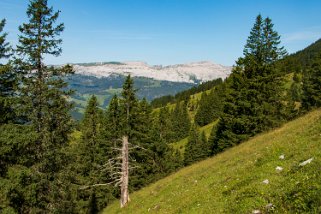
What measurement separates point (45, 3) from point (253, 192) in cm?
2397

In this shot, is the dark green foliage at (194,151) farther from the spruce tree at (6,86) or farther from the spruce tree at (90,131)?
the spruce tree at (6,86)

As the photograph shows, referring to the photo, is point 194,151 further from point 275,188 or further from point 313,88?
point 275,188

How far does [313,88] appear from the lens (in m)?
63.6

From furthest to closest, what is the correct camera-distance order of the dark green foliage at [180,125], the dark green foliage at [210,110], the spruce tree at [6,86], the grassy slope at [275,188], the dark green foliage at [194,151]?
the dark green foliage at [180,125]
the dark green foliage at [210,110]
the dark green foliage at [194,151]
the spruce tree at [6,86]
the grassy slope at [275,188]

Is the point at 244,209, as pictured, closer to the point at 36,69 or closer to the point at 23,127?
the point at 23,127

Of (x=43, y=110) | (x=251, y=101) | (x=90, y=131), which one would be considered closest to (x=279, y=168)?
A: (x=43, y=110)

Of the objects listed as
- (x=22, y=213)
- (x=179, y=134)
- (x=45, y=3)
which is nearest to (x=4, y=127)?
(x=22, y=213)

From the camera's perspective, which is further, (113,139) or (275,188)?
(113,139)

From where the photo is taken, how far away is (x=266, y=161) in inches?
575

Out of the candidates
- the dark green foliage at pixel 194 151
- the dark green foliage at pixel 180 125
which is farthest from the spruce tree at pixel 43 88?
the dark green foliage at pixel 180 125

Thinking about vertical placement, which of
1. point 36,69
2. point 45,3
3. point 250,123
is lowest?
point 250,123

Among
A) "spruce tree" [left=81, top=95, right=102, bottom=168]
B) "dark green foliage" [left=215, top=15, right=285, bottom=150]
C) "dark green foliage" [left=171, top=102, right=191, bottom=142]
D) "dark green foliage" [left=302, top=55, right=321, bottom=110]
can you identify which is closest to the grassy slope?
"dark green foliage" [left=215, top=15, right=285, bottom=150]

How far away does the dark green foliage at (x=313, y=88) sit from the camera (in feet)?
201

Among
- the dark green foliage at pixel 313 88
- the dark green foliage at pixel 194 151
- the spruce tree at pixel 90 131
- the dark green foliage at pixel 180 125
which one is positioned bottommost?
the dark green foliage at pixel 180 125
